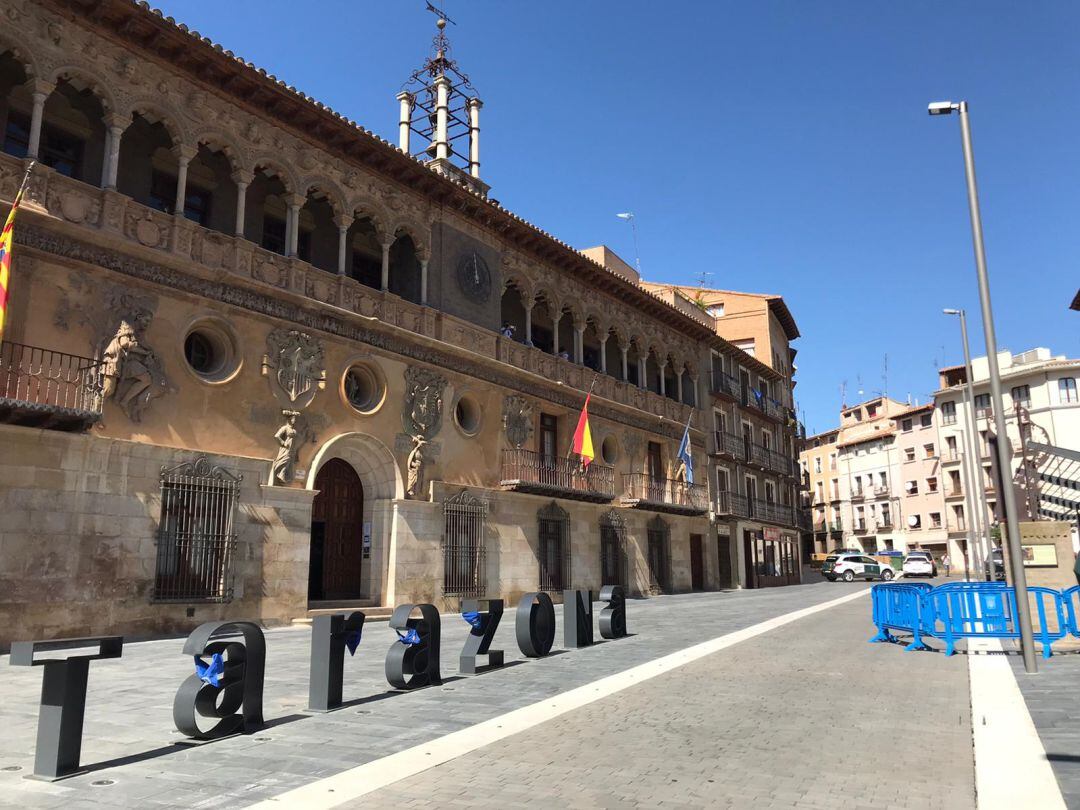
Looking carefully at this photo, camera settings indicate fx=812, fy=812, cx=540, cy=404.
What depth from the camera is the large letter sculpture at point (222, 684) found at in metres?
6.39

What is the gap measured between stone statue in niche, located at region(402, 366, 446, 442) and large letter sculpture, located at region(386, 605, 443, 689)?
10.9 meters

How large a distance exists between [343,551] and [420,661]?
410 inches

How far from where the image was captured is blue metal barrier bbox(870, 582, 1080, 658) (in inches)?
436

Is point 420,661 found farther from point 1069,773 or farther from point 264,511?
point 264,511

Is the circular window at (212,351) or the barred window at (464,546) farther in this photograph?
the barred window at (464,546)

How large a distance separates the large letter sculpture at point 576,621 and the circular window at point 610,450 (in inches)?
617

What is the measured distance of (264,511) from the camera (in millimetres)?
16078

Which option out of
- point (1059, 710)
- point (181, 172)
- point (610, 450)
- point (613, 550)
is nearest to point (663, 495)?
point (610, 450)

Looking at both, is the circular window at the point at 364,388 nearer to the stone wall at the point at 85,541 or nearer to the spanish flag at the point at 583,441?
→ the stone wall at the point at 85,541

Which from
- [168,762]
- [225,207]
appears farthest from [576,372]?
[168,762]

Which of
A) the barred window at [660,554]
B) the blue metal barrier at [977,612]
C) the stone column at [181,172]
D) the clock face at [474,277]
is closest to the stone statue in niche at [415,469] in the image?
the clock face at [474,277]

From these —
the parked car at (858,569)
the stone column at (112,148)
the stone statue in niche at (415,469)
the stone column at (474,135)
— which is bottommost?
the parked car at (858,569)

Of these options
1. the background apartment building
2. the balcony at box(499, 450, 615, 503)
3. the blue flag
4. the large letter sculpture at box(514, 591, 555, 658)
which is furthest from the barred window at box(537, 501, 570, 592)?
the background apartment building

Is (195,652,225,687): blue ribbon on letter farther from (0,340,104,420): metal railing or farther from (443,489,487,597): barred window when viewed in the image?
(443,489,487,597): barred window
